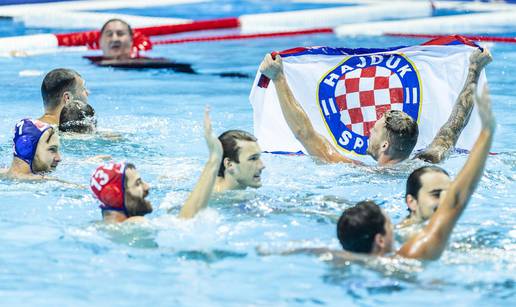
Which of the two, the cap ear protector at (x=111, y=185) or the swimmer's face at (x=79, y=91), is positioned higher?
the swimmer's face at (x=79, y=91)

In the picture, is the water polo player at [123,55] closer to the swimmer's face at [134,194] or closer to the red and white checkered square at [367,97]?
the red and white checkered square at [367,97]

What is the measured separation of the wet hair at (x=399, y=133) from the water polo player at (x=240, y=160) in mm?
984

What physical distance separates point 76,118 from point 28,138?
4.30ft

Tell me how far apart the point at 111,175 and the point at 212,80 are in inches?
212

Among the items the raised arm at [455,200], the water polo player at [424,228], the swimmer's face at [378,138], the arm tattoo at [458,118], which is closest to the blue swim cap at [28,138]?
the swimmer's face at [378,138]

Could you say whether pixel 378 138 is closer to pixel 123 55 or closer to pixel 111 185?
pixel 111 185

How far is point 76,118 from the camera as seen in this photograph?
7.46m

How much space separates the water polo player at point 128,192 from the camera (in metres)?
4.89

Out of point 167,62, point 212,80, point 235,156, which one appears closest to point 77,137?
point 235,156

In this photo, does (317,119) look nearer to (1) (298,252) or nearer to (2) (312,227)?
(2) (312,227)

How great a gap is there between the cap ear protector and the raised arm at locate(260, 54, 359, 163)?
4.80 ft

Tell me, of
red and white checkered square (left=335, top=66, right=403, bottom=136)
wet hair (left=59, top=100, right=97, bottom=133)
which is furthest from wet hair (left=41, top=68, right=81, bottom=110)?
red and white checkered square (left=335, top=66, right=403, bottom=136)

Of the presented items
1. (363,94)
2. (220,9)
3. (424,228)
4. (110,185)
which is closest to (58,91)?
(363,94)

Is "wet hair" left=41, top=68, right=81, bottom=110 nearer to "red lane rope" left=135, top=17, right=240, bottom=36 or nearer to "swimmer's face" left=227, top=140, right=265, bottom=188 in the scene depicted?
"swimmer's face" left=227, top=140, right=265, bottom=188
